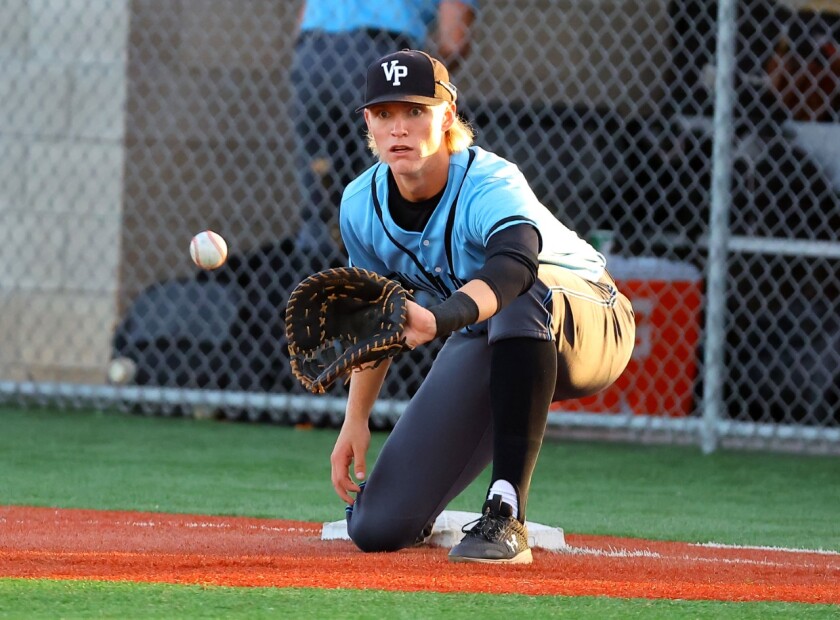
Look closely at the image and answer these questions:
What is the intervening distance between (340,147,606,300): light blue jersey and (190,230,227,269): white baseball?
47 centimetres

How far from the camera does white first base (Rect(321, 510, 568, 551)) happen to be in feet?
11.2

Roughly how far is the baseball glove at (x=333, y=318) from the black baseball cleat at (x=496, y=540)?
41 centimetres

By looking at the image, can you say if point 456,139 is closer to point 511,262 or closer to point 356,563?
point 511,262

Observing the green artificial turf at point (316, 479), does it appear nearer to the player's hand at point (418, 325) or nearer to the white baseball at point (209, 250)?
the white baseball at point (209, 250)

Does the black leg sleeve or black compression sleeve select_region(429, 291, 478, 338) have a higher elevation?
black compression sleeve select_region(429, 291, 478, 338)

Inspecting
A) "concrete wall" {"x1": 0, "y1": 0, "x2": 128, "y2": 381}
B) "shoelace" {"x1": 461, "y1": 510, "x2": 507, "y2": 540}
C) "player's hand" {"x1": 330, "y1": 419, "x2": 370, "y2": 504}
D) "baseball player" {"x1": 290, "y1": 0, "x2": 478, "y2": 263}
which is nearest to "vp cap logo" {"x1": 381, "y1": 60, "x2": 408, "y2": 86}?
"player's hand" {"x1": 330, "y1": 419, "x2": 370, "y2": 504}

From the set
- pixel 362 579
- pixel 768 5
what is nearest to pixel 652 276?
pixel 768 5

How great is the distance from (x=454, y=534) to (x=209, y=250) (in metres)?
0.95

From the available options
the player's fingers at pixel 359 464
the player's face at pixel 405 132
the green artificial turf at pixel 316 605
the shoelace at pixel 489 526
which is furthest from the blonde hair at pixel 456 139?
the green artificial turf at pixel 316 605

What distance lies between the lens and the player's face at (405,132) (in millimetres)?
3088

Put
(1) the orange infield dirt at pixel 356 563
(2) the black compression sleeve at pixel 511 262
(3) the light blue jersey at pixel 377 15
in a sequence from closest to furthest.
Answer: (1) the orange infield dirt at pixel 356 563
(2) the black compression sleeve at pixel 511 262
(3) the light blue jersey at pixel 377 15

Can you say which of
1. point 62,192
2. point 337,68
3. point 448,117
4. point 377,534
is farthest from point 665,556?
point 62,192

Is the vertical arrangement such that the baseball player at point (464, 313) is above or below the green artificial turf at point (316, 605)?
above

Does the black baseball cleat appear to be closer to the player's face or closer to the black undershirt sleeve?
the black undershirt sleeve
